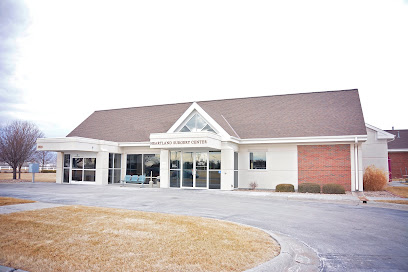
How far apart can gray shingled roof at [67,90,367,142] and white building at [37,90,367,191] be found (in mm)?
77

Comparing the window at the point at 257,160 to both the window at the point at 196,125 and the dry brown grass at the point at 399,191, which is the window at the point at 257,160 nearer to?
the window at the point at 196,125

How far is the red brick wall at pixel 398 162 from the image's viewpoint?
40969mm

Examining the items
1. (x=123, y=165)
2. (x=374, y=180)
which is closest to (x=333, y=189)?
(x=374, y=180)

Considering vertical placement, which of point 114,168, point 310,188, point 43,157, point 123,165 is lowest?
point 310,188

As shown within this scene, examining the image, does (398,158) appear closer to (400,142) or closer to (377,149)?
(400,142)

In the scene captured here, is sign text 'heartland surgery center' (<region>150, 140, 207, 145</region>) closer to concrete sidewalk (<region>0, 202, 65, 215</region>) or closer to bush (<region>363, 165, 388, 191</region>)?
concrete sidewalk (<region>0, 202, 65, 215</region>)

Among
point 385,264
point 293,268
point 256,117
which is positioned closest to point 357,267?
point 385,264

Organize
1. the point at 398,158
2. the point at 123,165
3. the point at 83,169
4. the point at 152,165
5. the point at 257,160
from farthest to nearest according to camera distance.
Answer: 1. the point at 398,158
2. the point at 123,165
3. the point at 83,169
4. the point at 152,165
5. the point at 257,160

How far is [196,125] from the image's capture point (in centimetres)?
2531

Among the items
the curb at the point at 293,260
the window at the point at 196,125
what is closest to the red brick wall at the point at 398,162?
the window at the point at 196,125

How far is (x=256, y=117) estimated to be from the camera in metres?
28.4

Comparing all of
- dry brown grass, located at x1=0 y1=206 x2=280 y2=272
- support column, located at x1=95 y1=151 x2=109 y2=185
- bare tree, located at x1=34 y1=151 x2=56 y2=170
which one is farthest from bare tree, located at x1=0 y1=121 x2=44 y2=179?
dry brown grass, located at x1=0 y1=206 x2=280 y2=272

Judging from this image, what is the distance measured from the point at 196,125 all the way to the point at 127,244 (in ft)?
59.6

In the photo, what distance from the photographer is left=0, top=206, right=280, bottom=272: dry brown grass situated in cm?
→ 632
